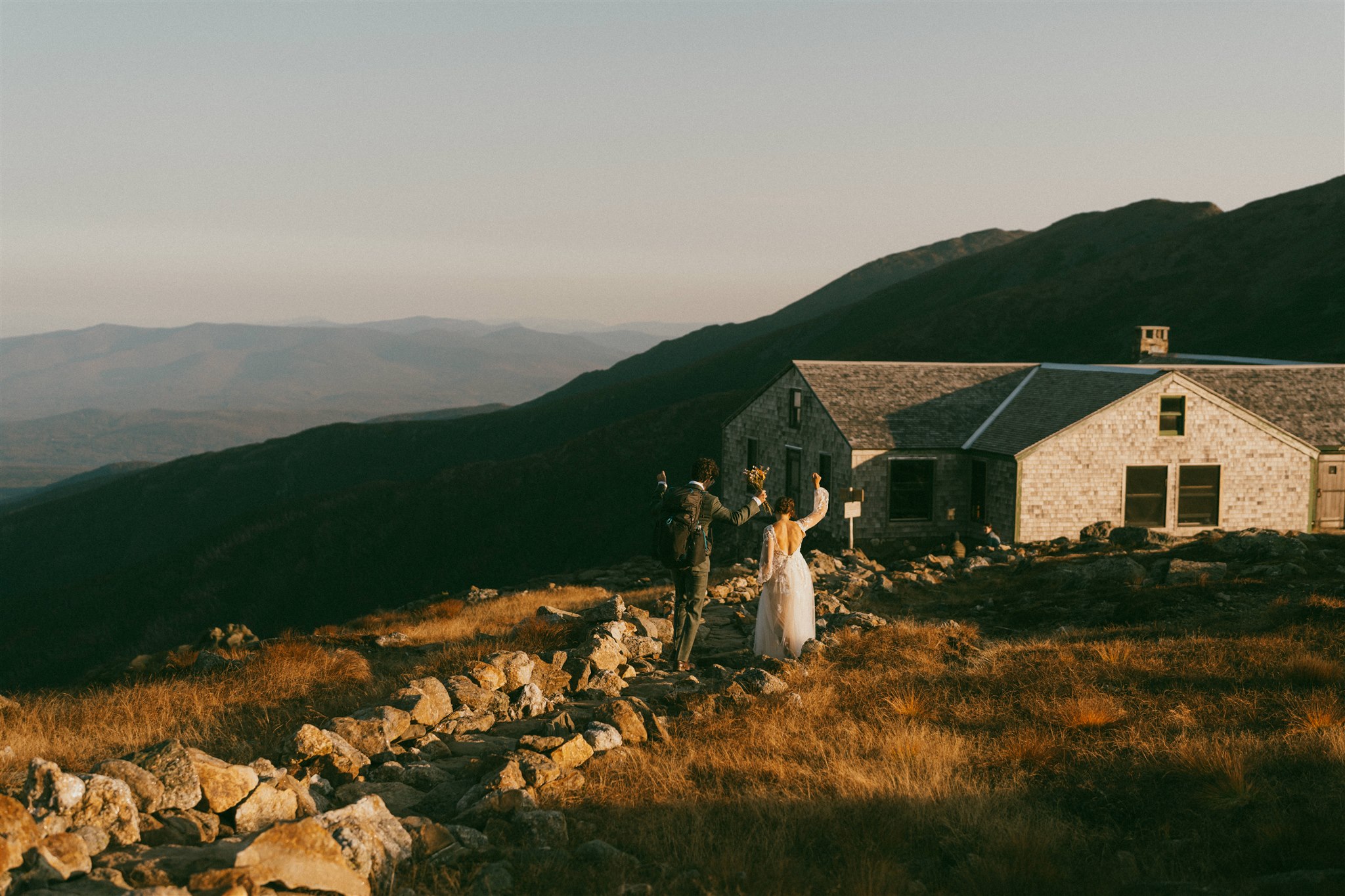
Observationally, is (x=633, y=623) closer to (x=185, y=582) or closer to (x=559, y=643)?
(x=559, y=643)

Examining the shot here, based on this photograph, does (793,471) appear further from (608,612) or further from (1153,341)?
(608,612)

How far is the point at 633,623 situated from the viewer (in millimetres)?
14641

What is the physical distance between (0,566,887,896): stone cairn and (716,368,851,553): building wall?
2094cm

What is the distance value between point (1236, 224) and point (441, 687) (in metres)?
94.9

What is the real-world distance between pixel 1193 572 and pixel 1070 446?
10478 mm

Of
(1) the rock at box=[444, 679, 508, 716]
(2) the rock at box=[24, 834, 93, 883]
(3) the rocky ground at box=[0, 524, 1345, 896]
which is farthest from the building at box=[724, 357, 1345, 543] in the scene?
(2) the rock at box=[24, 834, 93, 883]

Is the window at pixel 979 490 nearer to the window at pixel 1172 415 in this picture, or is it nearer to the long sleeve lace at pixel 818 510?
the window at pixel 1172 415

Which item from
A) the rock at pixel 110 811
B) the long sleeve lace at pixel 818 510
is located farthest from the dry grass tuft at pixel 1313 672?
the rock at pixel 110 811

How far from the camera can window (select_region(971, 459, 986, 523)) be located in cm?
2967

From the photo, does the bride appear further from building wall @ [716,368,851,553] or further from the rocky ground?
building wall @ [716,368,851,553]

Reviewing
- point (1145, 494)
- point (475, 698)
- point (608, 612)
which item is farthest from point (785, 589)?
point (1145, 494)

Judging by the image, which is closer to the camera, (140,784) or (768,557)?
(140,784)

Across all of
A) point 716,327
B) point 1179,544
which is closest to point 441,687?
point 1179,544

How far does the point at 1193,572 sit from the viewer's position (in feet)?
58.3
